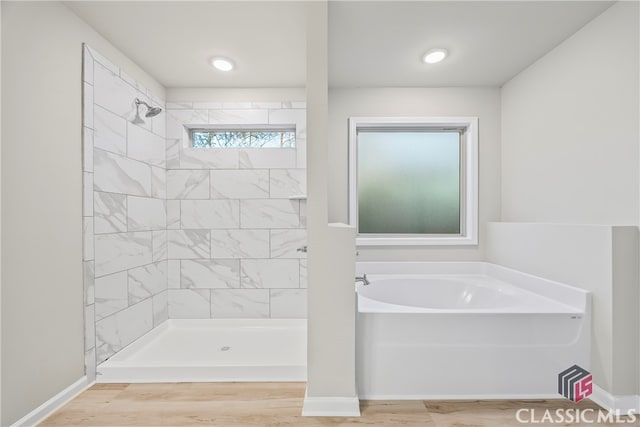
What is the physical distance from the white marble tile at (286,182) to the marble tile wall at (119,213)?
99cm

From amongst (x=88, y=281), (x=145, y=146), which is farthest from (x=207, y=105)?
(x=88, y=281)

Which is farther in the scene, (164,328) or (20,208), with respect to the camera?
(164,328)

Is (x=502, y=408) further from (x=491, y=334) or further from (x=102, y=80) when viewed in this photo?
(x=102, y=80)

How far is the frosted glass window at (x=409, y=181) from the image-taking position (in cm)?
281

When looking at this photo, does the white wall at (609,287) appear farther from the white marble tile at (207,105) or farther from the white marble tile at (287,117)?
the white marble tile at (207,105)

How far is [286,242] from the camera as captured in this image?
278 centimetres

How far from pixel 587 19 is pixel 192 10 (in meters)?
2.32

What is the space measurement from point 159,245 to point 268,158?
122 centimetres

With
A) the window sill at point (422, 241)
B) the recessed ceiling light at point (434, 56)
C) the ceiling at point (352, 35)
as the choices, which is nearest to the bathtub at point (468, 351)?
the window sill at point (422, 241)

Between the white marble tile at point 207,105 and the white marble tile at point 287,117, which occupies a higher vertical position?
the white marble tile at point 207,105

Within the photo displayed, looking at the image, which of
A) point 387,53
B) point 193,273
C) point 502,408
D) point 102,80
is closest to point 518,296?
point 502,408

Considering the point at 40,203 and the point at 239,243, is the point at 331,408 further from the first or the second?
the point at 40,203

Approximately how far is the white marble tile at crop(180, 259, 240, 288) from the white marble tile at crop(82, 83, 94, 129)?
1.37 meters

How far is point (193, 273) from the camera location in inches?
110
